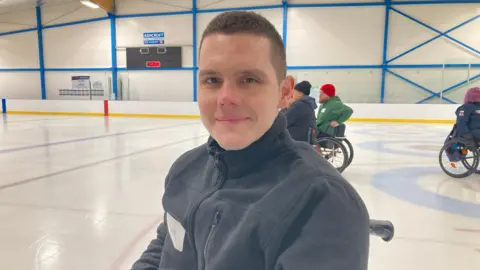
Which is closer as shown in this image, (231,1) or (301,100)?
(301,100)

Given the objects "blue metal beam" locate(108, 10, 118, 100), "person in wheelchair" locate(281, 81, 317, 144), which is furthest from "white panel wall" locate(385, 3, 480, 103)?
"blue metal beam" locate(108, 10, 118, 100)

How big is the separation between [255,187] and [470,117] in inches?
175

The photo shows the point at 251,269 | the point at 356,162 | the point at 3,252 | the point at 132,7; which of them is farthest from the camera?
the point at 132,7

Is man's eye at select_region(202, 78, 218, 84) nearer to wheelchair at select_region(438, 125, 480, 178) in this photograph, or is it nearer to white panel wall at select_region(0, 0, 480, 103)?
wheelchair at select_region(438, 125, 480, 178)

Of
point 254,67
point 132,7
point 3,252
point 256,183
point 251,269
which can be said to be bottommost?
point 3,252

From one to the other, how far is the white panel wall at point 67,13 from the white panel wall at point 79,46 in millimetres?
363

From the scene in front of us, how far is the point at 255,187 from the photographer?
83 centimetres

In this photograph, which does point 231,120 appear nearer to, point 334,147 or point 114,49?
point 334,147

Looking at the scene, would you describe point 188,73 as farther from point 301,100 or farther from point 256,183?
point 256,183

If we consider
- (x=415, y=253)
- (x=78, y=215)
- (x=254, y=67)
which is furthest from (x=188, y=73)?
(x=254, y=67)

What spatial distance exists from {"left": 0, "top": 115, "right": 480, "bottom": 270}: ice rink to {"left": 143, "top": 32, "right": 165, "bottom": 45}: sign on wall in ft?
33.6

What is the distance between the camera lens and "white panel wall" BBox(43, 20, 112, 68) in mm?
16547

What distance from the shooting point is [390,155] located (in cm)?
599

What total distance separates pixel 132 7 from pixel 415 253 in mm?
16589
